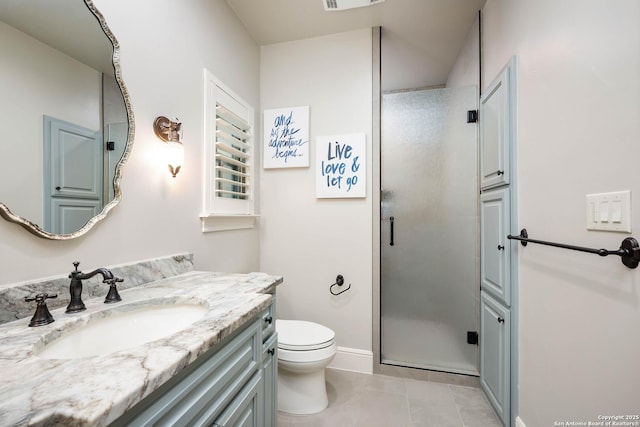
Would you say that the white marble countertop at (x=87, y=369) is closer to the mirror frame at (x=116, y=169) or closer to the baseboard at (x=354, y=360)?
the mirror frame at (x=116, y=169)

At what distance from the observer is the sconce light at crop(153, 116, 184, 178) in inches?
54.6

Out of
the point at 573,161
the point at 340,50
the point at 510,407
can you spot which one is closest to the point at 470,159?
the point at 573,161

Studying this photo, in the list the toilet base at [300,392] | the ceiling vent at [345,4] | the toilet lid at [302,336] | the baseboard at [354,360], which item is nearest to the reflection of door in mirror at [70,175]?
the toilet lid at [302,336]

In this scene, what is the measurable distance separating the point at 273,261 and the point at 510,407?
182cm

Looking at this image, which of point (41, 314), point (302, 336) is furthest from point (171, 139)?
point (302, 336)

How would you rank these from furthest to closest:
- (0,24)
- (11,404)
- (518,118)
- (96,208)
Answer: (518,118) → (96,208) → (0,24) → (11,404)

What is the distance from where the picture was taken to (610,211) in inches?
33.8

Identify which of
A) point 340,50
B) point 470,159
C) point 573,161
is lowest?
point 573,161

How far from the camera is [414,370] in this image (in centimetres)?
208

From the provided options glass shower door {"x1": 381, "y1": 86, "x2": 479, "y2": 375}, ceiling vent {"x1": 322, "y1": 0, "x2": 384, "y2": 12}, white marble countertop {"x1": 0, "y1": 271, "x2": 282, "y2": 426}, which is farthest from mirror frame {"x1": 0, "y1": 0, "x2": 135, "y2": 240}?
glass shower door {"x1": 381, "y1": 86, "x2": 479, "y2": 375}

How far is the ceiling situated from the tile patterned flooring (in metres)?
2.29

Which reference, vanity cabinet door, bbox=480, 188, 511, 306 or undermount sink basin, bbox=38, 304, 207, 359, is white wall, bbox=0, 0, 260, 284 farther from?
vanity cabinet door, bbox=480, 188, 511, 306

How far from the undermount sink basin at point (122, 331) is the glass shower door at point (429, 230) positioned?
1.55 meters

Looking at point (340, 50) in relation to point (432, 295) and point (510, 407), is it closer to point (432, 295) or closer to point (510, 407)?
point (432, 295)
